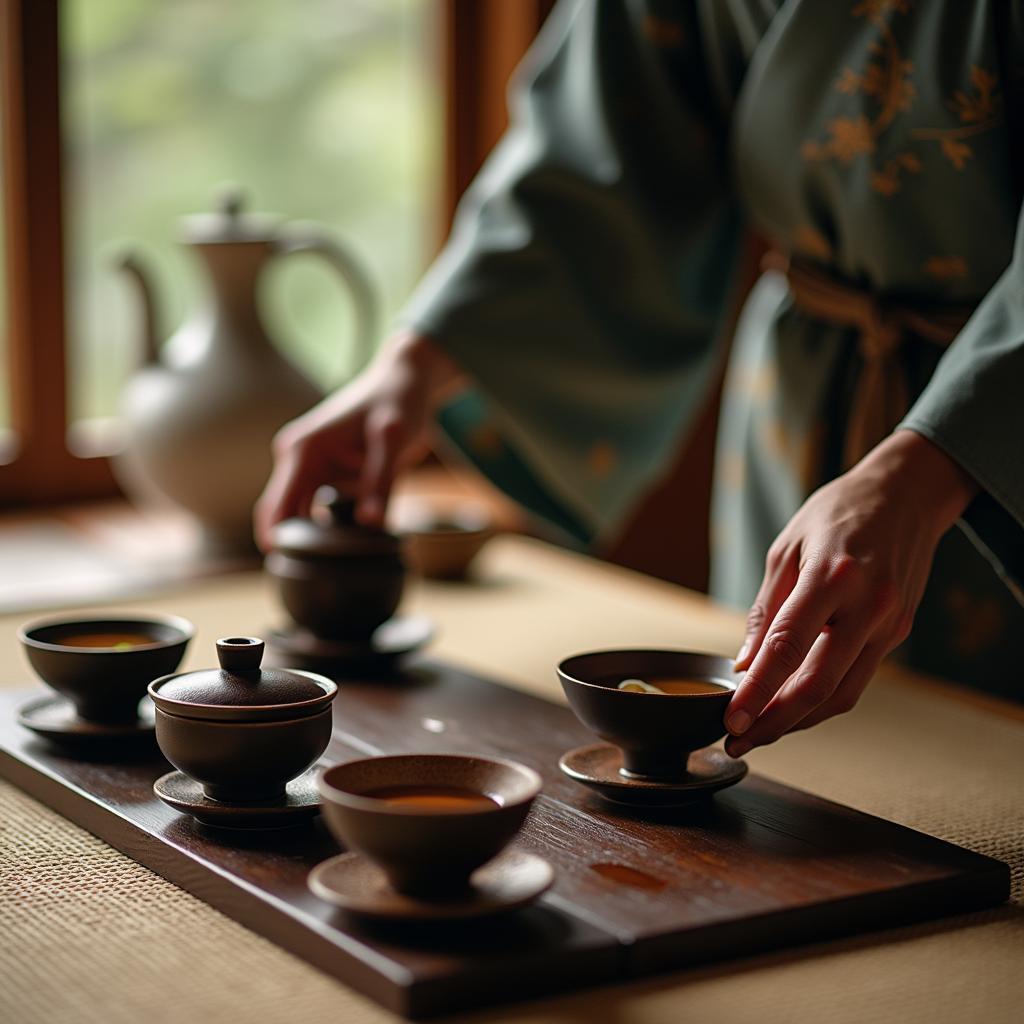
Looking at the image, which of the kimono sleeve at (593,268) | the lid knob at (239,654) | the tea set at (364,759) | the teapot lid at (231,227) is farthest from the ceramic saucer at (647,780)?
the teapot lid at (231,227)

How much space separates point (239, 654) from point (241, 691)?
0.02 m

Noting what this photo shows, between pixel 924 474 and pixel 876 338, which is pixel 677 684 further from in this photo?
pixel 876 338

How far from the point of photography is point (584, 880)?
35.9 inches

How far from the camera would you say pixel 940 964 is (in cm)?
86

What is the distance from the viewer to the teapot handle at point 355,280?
2135 millimetres

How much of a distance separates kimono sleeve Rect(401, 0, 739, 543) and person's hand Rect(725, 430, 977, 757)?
27.0 inches

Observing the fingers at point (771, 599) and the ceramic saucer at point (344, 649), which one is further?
the ceramic saucer at point (344, 649)

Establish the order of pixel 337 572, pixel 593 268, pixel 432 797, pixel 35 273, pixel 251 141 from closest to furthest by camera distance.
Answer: pixel 432 797, pixel 337 572, pixel 593 268, pixel 35 273, pixel 251 141

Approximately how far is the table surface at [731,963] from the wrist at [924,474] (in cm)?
22

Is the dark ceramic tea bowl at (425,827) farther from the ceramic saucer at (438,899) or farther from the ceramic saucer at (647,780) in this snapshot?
the ceramic saucer at (647,780)

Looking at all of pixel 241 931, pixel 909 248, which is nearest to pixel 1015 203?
pixel 909 248

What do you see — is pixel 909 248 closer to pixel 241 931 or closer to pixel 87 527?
pixel 241 931

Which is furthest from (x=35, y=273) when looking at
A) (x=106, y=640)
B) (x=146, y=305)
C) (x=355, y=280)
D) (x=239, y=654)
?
(x=239, y=654)

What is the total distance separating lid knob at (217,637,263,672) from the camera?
97cm
